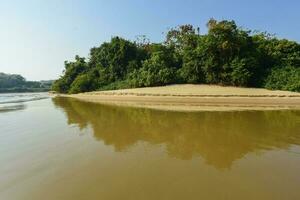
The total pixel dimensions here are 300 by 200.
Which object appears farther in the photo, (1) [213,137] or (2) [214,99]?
(2) [214,99]

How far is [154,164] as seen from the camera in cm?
694

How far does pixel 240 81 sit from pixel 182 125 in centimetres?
2342

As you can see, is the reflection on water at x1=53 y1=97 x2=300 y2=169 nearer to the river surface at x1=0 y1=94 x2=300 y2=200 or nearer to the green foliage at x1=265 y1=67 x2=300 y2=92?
the river surface at x1=0 y1=94 x2=300 y2=200

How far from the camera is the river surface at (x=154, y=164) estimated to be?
518cm

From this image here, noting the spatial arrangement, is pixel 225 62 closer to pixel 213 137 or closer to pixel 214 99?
pixel 214 99

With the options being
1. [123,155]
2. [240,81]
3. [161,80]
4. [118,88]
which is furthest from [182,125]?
[118,88]

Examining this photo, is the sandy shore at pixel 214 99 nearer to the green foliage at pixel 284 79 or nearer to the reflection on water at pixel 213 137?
the green foliage at pixel 284 79

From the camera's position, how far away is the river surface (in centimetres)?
518

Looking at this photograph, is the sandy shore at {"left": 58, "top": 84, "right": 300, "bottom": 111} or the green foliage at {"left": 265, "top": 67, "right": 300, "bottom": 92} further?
the green foliage at {"left": 265, "top": 67, "right": 300, "bottom": 92}

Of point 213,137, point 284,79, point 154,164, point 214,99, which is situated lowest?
point 214,99

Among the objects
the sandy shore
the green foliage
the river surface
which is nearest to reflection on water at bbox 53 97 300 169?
the river surface

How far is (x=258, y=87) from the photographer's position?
3472cm

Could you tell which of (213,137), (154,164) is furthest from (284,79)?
(154,164)

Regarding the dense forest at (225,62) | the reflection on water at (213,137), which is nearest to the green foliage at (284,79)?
the dense forest at (225,62)
